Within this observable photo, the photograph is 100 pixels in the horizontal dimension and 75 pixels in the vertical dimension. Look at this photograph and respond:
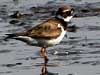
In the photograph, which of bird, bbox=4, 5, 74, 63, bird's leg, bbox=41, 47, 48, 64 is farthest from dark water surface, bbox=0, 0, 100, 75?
bird, bbox=4, 5, 74, 63

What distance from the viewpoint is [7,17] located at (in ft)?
51.7

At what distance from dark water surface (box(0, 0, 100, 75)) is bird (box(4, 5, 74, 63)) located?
14.0 inches

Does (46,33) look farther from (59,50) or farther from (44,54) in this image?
(59,50)

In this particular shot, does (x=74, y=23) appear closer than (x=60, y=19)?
No

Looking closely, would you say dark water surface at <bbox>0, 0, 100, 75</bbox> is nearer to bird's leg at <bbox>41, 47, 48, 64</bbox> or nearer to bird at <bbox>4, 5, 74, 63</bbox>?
bird's leg at <bbox>41, 47, 48, 64</bbox>

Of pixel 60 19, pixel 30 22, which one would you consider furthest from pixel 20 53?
pixel 30 22

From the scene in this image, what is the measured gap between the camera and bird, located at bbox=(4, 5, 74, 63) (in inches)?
408

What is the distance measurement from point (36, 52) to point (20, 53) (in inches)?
15.4

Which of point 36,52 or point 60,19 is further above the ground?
point 60,19

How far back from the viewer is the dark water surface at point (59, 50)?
32.7 ft

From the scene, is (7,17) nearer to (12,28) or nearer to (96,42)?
(12,28)

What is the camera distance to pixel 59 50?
11.6 meters

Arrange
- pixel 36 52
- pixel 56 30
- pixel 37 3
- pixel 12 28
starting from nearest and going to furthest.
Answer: pixel 56 30
pixel 36 52
pixel 12 28
pixel 37 3

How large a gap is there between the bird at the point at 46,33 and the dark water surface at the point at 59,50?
356 millimetres
